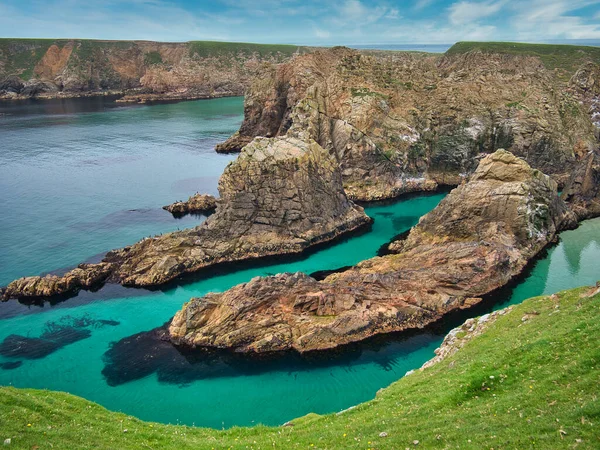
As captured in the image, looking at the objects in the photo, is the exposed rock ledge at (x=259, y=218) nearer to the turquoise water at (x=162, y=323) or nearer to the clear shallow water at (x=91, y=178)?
the turquoise water at (x=162, y=323)

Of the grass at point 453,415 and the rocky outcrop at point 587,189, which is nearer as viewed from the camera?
the grass at point 453,415

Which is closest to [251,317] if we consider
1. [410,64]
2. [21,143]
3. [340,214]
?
[340,214]

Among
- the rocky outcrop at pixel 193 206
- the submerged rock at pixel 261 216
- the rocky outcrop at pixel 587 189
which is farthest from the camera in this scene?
the rocky outcrop at pixel 193 206

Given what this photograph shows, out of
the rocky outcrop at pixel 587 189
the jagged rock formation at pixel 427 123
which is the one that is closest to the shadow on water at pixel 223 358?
the rocky outcrop at pixel 587 189

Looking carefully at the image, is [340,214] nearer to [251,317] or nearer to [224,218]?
[224,218]

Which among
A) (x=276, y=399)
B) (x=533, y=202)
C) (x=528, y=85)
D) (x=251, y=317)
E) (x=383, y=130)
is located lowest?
(x=276, y=399)
